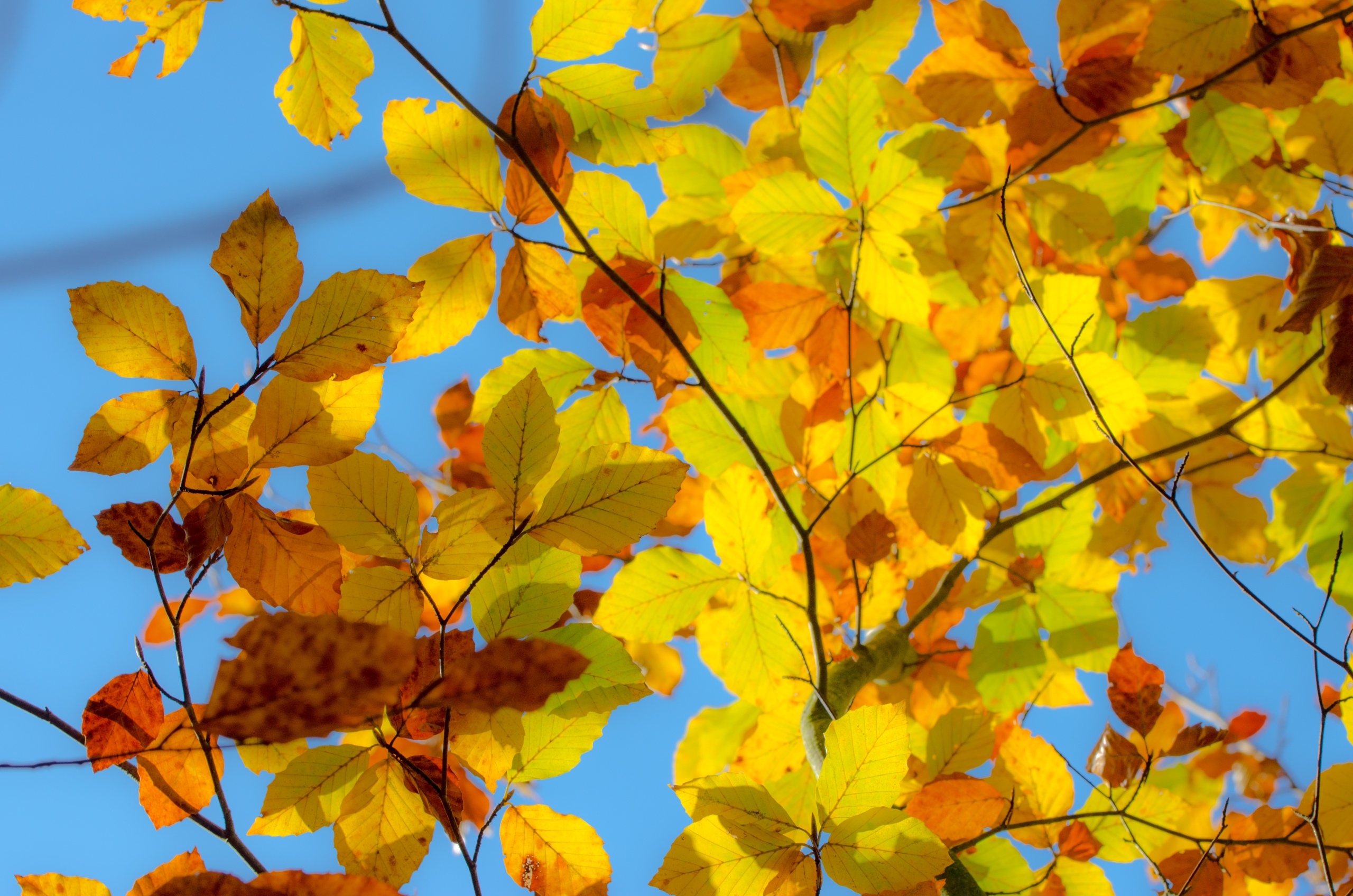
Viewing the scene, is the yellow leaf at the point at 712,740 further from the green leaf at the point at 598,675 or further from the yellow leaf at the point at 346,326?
the yellow leaf at the point at 346,326

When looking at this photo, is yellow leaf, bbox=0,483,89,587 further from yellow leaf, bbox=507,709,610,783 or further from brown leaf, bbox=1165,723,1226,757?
brown leaf, bbox=1165,723,1226,757

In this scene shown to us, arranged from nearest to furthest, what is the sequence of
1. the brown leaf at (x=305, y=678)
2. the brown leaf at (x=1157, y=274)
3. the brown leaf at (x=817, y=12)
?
the brown leaf at (x=305, y=678) < the brown leaf at (x=817, y=12) < the brown leaf at (x=1157, y=274)

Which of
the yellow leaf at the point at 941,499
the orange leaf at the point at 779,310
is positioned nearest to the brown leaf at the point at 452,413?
the orange leaf at the point at 779,310

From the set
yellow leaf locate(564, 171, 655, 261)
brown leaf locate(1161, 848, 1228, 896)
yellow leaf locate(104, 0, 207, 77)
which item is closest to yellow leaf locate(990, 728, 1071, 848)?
brown leaf locate(1161, 848, 1228, 896)

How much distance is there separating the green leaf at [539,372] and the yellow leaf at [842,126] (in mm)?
342

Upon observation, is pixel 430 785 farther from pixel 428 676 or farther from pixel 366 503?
pixel 366 503

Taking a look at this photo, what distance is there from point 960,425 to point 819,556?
264 millimetres

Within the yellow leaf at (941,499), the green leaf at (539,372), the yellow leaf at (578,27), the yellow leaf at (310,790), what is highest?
the yellow leaf at (578,27)

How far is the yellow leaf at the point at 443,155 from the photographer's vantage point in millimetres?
713

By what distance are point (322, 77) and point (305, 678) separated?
0.66 metres

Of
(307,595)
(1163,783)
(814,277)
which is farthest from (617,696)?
(1163,783)

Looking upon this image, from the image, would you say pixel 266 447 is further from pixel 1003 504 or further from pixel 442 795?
pixel 1003 504

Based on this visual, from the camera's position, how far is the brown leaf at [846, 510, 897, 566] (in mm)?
844

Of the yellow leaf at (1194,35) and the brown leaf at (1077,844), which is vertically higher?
the yellow leaf at (1194,35)
